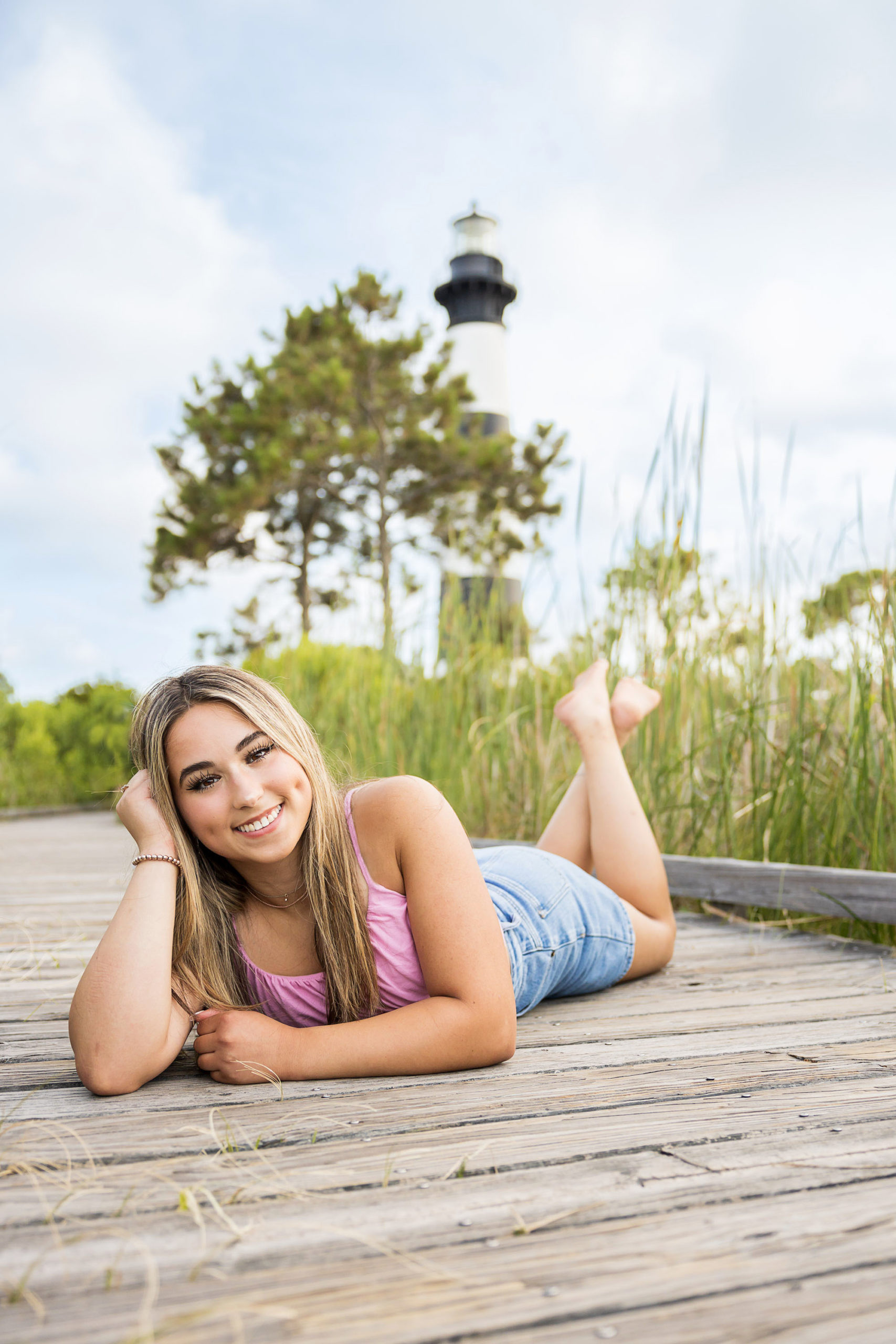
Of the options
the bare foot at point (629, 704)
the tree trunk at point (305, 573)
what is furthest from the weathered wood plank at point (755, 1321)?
the tree trunk at point (305, 573)

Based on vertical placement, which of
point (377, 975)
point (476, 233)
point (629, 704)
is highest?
point (476, 233)

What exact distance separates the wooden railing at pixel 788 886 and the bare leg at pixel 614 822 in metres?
0.32

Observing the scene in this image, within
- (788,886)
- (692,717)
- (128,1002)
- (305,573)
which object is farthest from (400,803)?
(305,573)

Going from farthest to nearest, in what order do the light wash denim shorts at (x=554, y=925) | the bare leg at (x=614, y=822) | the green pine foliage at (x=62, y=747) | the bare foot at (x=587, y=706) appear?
the green pine foliage at (x=62, y=747) → the bare foot at (x=587, y=706) → the bare leg at (x=614, y=822) → the light wash denim shorts at (x=554, y=925)

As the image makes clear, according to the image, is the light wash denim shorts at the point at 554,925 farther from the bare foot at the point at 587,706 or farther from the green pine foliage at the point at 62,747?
the green pine foliage at the point at 62,747

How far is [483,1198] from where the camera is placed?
2.73ft

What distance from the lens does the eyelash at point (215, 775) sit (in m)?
1.34

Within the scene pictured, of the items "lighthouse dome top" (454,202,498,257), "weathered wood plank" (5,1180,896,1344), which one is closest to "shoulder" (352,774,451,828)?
"weathered wood plank" (5,1180,896,1344)

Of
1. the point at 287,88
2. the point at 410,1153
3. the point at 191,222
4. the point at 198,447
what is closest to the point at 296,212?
the point at 287,88

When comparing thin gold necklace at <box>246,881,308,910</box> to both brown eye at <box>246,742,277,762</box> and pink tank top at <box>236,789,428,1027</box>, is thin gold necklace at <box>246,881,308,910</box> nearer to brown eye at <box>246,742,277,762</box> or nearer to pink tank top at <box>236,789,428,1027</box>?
pink tank top at <box>236,789,428,1027</box>

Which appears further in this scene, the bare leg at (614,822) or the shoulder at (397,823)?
the bare leg at (614,822)

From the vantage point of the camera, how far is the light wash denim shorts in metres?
1.70

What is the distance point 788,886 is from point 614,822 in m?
0.57

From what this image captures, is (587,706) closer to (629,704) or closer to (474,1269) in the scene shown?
(629,704)
